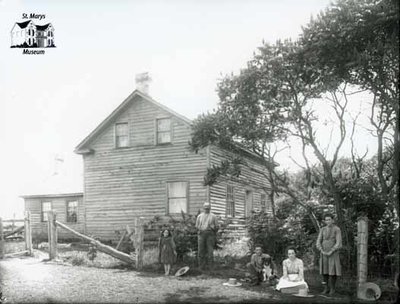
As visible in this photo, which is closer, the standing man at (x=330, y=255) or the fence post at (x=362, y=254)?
the fence post at (x=362, y=254)

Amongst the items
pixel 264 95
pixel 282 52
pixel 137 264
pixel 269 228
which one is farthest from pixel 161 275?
pixel 282 52

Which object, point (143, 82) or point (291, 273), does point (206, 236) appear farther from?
point (143, 82)

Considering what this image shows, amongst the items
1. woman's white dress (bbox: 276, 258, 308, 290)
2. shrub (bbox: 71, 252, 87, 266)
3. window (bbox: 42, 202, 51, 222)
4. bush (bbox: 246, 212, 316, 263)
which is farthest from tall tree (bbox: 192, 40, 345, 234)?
window (bbox: 42, 202, 51, 222)

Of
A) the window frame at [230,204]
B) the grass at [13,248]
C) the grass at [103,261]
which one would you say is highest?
the window frame at [230,204]

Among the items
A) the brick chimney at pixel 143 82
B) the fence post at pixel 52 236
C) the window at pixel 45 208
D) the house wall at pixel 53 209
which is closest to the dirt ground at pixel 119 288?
the fence post at pixel 52 236

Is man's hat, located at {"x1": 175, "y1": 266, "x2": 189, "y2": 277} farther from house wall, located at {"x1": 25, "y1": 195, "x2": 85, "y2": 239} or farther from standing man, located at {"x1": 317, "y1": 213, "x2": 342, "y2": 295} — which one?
house wall, located at {"x1": 25, "y1": 195, "x2": 85, "y2": 239}

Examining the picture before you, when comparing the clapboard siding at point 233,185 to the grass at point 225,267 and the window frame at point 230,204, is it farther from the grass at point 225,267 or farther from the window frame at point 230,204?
the grass at point 225,267

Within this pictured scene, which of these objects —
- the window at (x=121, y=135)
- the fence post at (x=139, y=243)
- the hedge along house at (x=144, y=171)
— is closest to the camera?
the fence post at (x=139, y=243)

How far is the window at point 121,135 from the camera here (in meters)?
21.9

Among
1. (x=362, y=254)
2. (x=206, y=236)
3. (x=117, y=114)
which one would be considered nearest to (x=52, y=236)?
(x=206, y=236)

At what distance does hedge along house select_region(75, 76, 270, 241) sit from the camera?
20.0 meters

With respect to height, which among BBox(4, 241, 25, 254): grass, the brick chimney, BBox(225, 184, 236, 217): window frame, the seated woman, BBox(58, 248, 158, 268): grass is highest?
the brick chimney

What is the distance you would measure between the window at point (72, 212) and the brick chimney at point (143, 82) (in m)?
8.32

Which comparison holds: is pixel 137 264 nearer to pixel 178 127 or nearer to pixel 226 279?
pixel 226 279
